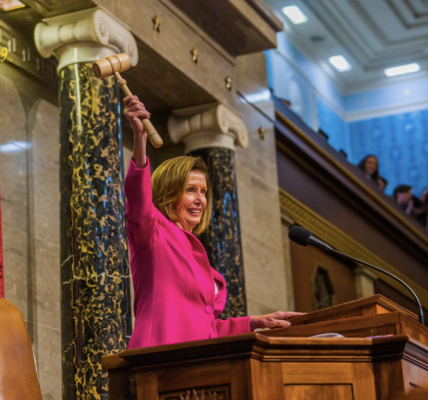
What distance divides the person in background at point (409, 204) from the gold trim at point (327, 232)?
2.03 m

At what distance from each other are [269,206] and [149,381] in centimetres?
507

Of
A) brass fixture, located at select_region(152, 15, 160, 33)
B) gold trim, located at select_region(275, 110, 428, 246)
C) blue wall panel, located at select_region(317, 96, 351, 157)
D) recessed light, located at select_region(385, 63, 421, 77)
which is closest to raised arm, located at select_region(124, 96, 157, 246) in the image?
brass fixture, located at select_region(152, 15, 160, 33)

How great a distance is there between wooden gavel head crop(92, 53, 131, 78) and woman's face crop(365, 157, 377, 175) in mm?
9673

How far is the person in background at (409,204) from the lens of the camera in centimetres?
1312

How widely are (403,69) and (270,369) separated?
14.5m

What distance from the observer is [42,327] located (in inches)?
192

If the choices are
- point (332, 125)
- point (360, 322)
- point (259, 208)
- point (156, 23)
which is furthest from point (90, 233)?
point (332, 125)

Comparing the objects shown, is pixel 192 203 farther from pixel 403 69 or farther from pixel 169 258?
pixel 403 69

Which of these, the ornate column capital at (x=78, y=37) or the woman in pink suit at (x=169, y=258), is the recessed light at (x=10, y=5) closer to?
the ornate column capital at (x=78, y=37)

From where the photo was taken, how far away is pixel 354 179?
9.79 meters

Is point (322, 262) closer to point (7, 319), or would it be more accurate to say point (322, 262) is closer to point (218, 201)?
point (218, 201)

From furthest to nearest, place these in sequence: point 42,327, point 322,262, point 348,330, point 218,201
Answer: point 322,262 → point 218,201 → point 42,327 → point 348,330

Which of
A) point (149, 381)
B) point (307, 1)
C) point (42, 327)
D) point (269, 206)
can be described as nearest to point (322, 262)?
point (269, 206)

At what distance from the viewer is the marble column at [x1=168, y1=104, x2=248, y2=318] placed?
5.89m
